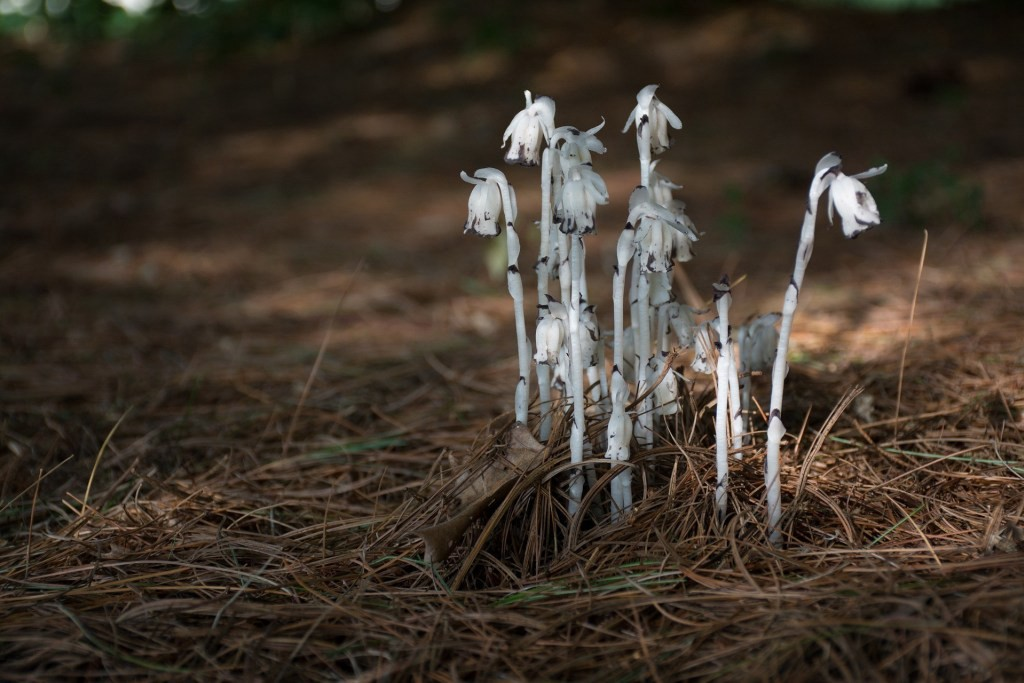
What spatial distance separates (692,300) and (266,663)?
1825 millimetres

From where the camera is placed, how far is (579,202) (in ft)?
5.14

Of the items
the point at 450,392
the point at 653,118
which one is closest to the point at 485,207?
the point at 653,118

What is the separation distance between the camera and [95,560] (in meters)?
1.87

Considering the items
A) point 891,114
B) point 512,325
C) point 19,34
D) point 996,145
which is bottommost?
point 512,325

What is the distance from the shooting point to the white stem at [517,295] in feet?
5.47

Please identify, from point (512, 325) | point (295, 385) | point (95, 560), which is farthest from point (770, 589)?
point (512, 325)

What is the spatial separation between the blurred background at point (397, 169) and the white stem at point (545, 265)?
0.73m

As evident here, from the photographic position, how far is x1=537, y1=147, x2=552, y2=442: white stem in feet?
5.30

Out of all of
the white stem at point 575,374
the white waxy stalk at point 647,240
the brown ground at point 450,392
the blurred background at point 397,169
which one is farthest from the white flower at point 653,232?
the blurred background at point 397,169

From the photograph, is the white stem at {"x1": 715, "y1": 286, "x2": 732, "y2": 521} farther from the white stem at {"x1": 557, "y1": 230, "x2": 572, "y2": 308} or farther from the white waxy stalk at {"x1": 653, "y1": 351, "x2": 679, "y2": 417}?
the white stem at {"x1": 557, "y1": 230, "x2": 572, "y2": 308}

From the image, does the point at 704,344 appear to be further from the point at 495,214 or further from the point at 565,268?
the point at 495,214

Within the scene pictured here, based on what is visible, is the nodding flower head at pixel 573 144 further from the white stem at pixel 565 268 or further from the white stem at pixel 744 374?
the white stem at pixel 744 374

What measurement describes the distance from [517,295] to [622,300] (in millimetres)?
210

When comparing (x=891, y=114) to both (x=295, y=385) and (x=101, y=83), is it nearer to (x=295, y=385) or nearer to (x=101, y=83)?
(x=295, y=385)
